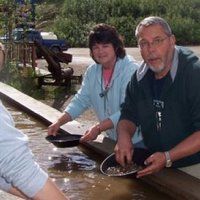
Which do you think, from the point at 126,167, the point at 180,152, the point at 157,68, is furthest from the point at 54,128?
the point at 180,152

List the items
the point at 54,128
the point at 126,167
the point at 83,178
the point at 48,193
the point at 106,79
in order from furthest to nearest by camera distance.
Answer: the point at 54,128, the point at 106,79, the point at 83,178, the point at 126,167, the point at 48,193

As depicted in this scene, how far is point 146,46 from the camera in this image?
3887 mm

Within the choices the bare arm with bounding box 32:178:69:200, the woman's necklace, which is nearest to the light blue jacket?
the woman's necklace

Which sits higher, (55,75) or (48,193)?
(48,193)

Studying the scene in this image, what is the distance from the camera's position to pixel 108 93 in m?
4.98

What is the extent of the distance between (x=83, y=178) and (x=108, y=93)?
780 millimetres

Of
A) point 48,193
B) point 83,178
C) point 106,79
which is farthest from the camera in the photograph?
point 106,79

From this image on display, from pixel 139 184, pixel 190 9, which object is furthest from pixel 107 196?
pixel 190 9

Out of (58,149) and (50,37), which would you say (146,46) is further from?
(50,37)

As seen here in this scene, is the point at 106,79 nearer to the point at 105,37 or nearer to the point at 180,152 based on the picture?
the point at 105,37

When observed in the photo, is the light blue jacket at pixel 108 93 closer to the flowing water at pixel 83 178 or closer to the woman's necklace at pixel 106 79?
the woman's necklace at pixel 106 79

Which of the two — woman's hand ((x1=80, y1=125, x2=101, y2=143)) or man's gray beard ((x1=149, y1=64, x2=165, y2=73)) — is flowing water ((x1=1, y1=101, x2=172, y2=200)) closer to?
woman's hand ((x1=80, y1=125, x2=101, y2=143))

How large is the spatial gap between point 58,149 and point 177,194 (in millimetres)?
1976

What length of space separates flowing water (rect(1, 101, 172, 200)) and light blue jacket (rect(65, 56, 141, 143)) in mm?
386
